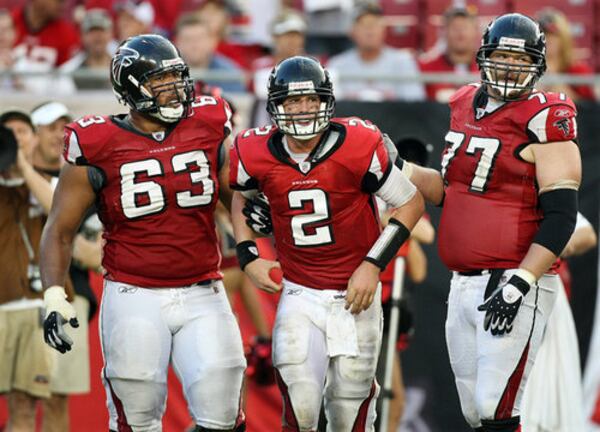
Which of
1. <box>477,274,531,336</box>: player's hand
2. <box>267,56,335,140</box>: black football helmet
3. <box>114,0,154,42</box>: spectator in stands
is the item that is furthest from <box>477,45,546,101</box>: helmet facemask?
<box>114,0,154,42</box>: spectator in stands

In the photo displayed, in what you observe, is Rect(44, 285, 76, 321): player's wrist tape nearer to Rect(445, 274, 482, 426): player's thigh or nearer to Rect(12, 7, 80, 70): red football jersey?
Rect(445, 274, 482, 426): player's thigh

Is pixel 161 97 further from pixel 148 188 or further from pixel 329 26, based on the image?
pixel 329 26

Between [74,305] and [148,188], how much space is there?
189 cm

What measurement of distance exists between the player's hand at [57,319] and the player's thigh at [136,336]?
0.17 metres

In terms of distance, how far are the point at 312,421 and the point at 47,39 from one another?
5.88 m

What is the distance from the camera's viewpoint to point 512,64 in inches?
213

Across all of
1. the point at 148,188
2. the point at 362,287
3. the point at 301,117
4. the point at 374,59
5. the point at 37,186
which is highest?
the point at 301,117

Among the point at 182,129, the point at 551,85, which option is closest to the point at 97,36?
the point at 551,85

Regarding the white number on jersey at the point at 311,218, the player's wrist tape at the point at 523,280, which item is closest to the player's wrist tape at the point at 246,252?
the white number on jersey at the point at 311,218

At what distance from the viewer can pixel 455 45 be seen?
9.41m

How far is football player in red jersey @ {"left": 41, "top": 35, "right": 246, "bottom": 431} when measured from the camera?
540cm

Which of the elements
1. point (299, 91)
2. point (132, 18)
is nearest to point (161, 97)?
point (299, 91)

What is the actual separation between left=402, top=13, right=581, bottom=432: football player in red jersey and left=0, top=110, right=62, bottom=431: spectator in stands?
2414 mm

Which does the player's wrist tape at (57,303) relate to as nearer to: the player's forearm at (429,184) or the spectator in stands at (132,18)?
the player's forearm at (429,184)
